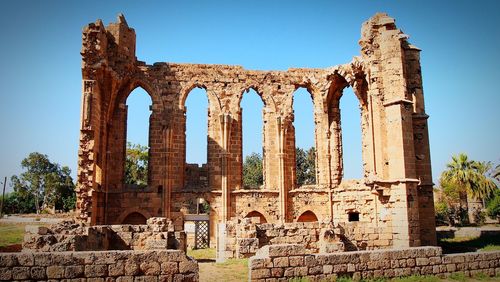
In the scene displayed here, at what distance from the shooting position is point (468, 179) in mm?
29438

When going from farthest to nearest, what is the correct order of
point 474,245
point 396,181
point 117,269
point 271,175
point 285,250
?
point 271,175, point 474,245, point 396,181, point 285,250, point 117,269

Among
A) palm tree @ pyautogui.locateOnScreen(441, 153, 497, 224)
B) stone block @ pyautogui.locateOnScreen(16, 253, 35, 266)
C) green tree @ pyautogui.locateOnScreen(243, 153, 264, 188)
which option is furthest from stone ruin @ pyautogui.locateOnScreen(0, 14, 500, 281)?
green tree @ pyautogui.locateOnScreen(243, 153, 264, 188)

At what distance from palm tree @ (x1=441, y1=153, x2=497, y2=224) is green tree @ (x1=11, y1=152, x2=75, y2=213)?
127 feet

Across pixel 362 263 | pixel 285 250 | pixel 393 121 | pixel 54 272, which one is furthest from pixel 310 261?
pixel 393 121

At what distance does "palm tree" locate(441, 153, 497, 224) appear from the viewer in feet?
96.0

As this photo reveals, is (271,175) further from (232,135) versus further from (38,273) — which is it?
(38,273)

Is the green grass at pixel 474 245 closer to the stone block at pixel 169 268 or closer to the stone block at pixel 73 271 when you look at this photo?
the stone block at pixel 169 268

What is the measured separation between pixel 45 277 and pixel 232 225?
679cm

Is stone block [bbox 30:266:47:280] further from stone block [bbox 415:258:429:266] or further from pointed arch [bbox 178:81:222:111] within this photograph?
pointed arch [bbox 178:81:222:111]

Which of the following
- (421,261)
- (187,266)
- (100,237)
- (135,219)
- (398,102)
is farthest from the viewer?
(135,219)

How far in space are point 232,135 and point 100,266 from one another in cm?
1331

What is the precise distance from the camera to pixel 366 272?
8195mm

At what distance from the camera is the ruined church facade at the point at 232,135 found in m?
15.3

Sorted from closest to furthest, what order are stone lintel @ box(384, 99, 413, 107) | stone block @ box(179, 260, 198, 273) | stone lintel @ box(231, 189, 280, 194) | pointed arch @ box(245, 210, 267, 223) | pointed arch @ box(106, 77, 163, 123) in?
stone block @ box(179, 260, 198, 273) → stone lintel @ box(384, 99, 413, 107) → stone lintel @ box(231, 189, 280, 194) → pointed arch @ box(245, 210, 267, 223) → pointed arch @ box(106, 77, 163, 123)
